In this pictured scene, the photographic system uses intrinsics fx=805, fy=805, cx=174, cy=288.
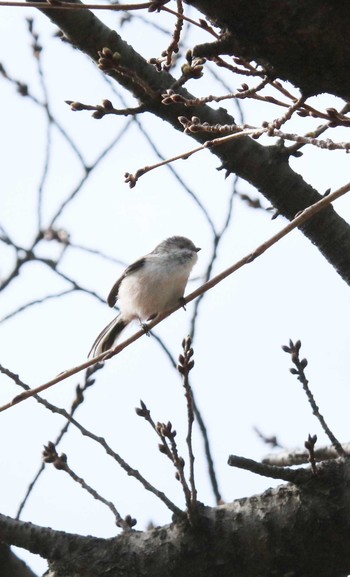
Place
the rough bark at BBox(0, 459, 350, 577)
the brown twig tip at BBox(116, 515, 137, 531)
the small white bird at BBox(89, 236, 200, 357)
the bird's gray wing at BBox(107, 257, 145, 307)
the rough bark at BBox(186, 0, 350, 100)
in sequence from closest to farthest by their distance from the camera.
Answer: the rough bark at BBox(186, 0, 350, 100)
the rough bark at BBox(0, 459, 350, 577)
the brown twig tip at BBox(116, 515, 137, 531)
the small white bird at BBox(89, 236, 200, 357)
the bird's gray wing at BBox(107, 257, 145, 307)

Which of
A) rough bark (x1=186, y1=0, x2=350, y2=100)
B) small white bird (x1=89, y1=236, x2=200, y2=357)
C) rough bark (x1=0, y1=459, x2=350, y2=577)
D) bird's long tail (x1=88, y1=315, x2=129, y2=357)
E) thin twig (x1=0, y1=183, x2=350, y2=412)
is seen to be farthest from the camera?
bird's long tail (x1=88, y1=315, x2=129, y2=357)

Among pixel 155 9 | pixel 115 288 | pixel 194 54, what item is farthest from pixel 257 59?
pixel 115 288

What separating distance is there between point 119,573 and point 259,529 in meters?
0.44

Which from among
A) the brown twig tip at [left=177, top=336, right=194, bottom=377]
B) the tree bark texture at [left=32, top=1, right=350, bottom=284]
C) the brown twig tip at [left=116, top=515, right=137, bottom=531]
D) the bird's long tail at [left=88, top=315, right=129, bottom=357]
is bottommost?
the brown twig tip at [left=116, top=515, right=137, bottom=531]

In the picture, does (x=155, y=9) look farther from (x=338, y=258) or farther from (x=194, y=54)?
(x=338, y=258)

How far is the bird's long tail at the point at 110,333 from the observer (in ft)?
18.2

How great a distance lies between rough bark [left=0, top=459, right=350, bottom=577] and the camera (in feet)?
7.82

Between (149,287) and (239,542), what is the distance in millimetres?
3006

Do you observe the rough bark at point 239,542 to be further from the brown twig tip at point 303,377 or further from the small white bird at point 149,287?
the small white bird at point 149,287

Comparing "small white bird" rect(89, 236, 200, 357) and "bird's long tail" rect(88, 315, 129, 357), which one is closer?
"small white bird" rect(89, 236, 200, 357)

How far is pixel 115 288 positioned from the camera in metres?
5.82

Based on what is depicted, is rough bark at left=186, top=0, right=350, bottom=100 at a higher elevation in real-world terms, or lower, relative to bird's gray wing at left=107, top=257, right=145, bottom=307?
lower

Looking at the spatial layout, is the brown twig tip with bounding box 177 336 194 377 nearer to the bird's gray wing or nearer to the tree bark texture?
the tree bark texture

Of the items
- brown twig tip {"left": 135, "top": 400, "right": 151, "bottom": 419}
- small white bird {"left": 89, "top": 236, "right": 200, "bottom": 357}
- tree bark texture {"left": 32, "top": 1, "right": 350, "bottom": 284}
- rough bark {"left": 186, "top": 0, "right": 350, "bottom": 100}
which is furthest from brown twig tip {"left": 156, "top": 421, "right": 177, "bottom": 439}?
small white bird {"left": 89, "top": 236, "right": 200, "bottom": 357}
